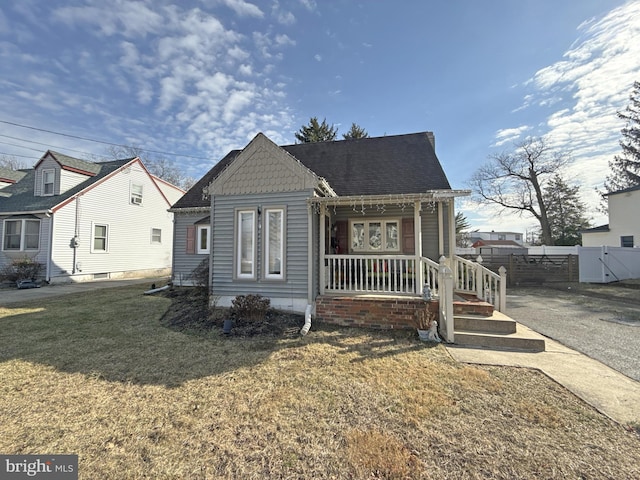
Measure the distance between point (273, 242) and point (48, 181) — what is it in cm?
1712

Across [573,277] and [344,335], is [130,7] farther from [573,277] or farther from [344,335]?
[573,277]

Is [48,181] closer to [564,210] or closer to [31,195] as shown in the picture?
[31,195]

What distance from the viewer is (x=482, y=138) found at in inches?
609

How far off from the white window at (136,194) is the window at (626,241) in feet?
116

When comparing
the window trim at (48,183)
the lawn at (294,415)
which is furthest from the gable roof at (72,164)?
the lawn at (294,415)

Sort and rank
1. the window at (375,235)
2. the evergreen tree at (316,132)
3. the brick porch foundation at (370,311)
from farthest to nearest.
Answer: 1. the evergreen tree at (316,132)
2. the window at (375,235)
3. the brick porch foundation at (370,311)

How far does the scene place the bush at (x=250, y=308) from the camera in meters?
6.72

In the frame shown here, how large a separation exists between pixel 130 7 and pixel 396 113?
11523mm

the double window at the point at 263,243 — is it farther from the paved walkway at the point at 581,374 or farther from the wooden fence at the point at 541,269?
the wooden fence at the point at 541,269

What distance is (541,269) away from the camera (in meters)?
14.9

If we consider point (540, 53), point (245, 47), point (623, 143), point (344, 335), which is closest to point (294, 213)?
point (344, 335)

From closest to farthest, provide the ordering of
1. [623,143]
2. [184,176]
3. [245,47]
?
[245,47]
[623,143]
[184,176]

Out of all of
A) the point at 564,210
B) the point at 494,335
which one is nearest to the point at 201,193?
the point at 494,335

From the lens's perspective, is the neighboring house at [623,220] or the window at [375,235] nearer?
the window at [375,235]
